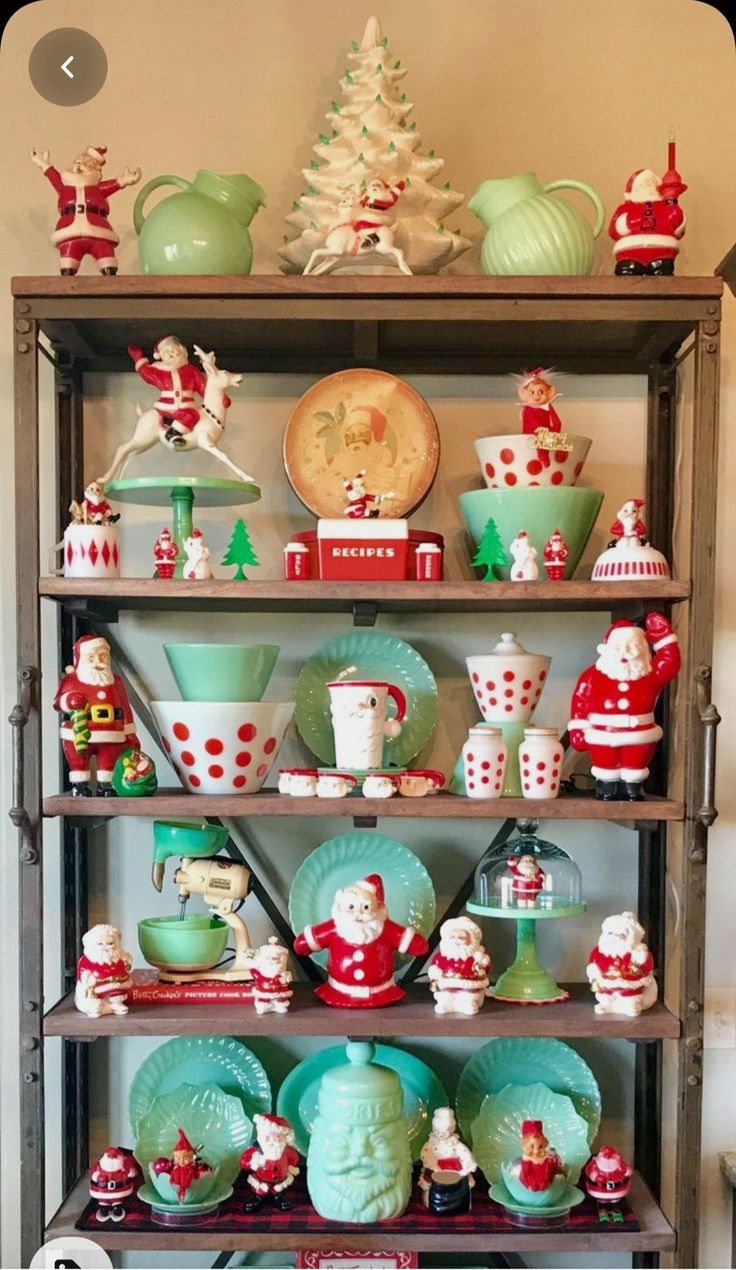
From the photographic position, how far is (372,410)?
5.65 ft

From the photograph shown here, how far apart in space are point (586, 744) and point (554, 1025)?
1.28 feet

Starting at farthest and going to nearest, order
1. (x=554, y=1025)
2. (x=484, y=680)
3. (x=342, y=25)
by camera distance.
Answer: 1. (x=342, y=25)
2. (x=484, y=680)
3. (x=554, y=1025)

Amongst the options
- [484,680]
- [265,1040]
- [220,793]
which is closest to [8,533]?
[220,793]

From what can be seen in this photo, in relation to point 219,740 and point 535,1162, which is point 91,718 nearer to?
point 219,740

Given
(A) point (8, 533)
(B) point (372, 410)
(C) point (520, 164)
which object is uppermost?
(C) point (520, 164)

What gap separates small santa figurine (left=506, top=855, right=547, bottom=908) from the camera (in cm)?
164

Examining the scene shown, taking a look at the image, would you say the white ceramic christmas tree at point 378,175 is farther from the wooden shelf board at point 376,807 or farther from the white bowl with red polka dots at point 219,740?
the wooden shelf board at point 376,807

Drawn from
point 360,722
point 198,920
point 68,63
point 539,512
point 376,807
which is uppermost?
point 68,63

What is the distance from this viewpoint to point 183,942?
1.65 m

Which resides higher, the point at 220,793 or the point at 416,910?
the point at 220,793

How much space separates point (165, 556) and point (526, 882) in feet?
2.32

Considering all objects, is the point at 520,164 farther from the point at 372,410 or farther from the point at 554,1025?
the point at 554,1025

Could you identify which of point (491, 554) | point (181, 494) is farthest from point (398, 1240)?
point (181, 494)

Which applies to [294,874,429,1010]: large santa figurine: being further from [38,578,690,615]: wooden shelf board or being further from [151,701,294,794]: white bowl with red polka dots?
[38,578,690,615]: wooden shelf board
